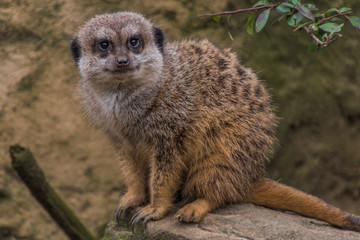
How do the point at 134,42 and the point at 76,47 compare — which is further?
the point at 76,47

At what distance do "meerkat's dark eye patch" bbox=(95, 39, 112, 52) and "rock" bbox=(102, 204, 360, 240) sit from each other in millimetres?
1176

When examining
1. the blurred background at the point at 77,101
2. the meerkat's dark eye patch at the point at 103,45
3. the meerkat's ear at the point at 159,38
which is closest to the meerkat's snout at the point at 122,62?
the meerkat's dark eye patch at the point at 103,45

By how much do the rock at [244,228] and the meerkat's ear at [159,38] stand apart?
1.14 metres

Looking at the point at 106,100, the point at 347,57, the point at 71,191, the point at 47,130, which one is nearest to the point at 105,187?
the point at 71,191

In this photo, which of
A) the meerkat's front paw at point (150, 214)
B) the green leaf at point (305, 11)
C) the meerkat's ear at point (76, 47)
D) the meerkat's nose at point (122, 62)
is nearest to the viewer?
the green leaf at point (305, 11)

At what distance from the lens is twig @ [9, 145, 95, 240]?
12.0 ft

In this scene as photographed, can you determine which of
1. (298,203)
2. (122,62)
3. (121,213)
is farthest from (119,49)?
(298,203)

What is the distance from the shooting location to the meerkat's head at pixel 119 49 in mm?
3178

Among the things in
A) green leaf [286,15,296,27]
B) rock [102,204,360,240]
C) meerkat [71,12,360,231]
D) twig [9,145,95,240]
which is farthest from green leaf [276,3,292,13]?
twig [9,145,95,240]

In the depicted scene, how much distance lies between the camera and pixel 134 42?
3270mm

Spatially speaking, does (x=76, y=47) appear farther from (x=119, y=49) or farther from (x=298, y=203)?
(x=298, y=203)

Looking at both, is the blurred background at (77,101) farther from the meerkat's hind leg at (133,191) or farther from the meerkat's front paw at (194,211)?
the meerkat's front paw at (194,211)

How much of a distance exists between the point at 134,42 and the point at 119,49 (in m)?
0.15

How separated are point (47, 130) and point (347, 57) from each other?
3190 mm
